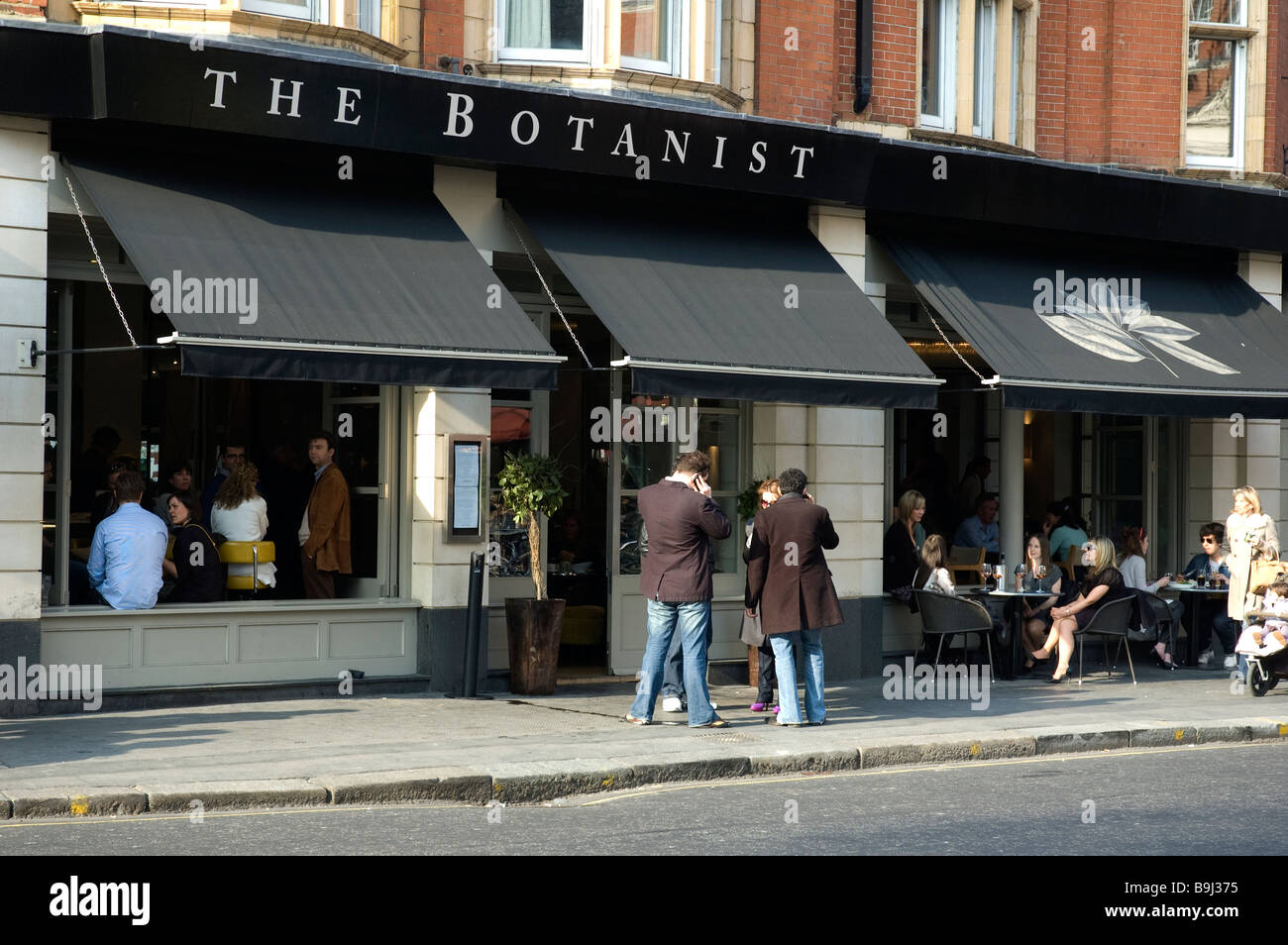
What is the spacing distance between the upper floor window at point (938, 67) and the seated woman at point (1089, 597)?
4366 mm

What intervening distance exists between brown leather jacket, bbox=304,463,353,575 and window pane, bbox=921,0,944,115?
685cm

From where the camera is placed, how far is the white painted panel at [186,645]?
462 inches

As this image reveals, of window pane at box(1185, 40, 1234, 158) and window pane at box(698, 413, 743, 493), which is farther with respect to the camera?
window pane at box(1185, 40, 1234, 158)

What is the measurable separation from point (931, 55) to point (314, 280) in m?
7.24

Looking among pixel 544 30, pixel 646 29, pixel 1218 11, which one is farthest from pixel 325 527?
pixel 1218 11

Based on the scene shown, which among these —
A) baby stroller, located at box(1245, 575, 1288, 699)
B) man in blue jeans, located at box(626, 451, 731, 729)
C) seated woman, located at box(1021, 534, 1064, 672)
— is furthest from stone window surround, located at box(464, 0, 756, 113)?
baby stroller, located at box(1245, 575, 1288, 699)

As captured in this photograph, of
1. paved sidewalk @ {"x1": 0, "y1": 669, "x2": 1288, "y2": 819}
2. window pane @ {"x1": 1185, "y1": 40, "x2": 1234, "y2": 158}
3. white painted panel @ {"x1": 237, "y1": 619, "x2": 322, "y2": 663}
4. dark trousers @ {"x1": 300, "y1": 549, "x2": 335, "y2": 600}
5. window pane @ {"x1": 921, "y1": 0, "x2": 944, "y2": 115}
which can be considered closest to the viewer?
paved sidewalk @ {"x1": 0, "y1": 669, "x2": 1288, "y2": 819}

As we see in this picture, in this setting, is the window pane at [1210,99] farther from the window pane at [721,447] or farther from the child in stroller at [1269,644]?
the window pane at [721,447]

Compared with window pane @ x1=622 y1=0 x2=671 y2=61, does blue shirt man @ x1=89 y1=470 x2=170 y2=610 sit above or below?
below

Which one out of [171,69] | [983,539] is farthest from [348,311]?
[983,539]

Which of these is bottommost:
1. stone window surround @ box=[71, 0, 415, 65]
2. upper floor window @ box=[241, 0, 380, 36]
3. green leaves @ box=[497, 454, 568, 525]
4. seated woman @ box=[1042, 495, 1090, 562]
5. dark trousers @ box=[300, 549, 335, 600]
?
dark trousers @ box=[300, 549, 335, 600]

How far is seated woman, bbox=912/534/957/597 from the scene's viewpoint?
14586 mm

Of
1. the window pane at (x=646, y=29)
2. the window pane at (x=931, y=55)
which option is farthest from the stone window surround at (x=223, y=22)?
the window pane at (x=931, y=55)

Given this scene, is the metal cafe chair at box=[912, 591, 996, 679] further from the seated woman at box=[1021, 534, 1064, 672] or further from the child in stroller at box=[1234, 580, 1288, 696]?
the child in stroller at box=[1234, 580, 1288, 696]
